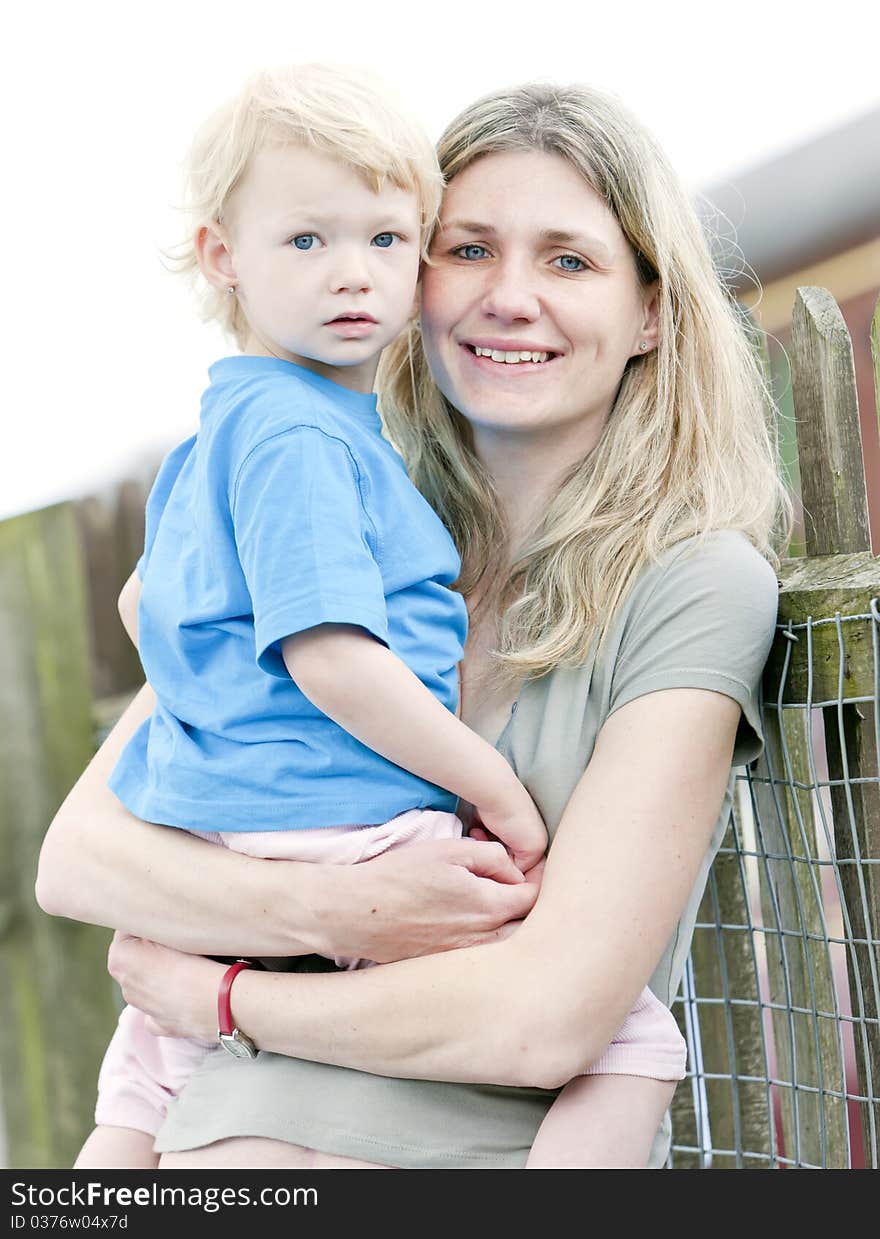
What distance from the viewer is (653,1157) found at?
1.60m

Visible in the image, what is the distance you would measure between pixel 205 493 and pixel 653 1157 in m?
0.94

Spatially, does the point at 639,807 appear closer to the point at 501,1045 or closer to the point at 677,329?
the point at 501,1045

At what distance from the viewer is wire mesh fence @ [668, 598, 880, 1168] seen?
1669 millimetres

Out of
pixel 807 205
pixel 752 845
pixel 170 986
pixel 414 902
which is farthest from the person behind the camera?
pixel 752 845

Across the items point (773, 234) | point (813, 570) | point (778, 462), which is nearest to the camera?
point (813, 570)

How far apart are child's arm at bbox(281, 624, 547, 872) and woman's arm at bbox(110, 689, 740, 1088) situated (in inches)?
4.8

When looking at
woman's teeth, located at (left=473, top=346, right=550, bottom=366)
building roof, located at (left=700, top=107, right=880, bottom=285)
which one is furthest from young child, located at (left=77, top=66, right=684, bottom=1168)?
building roof, located at (left=700, top=107, right=880, bottom=285)

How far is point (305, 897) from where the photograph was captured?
1.45 metres

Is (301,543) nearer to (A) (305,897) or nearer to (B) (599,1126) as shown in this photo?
(A) (305,897)

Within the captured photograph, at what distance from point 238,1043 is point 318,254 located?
0.87 metres

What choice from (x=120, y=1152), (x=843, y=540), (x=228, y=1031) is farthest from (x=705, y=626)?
(x=120, y=1152)

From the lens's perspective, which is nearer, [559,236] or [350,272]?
[350,272]

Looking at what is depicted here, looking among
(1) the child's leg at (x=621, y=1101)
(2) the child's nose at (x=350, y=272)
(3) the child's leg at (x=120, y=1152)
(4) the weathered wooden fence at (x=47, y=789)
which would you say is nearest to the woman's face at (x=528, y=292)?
(2) the child's nose at (x=350, y=272)
